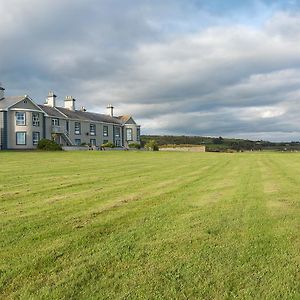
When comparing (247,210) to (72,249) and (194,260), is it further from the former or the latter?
(72,249)

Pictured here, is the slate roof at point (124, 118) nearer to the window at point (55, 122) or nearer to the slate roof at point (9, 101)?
the window at point (55, 122)

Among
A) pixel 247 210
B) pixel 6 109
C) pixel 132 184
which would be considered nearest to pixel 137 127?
pixel 6 109

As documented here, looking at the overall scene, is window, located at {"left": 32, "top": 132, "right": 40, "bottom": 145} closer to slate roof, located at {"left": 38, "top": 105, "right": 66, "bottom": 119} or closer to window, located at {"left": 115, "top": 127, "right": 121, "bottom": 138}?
slate roof, located at {"left": 38, "top": 105, "right": 66, "bottom": 119}

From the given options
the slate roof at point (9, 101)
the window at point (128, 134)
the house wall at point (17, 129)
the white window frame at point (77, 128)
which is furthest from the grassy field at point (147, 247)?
the window at point (128, 134)

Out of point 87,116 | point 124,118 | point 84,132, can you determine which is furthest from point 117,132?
point 84,132

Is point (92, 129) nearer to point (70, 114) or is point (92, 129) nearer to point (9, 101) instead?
point (70, 114)

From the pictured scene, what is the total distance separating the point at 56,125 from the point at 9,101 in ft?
28.2

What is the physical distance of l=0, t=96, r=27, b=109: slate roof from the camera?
179 ft

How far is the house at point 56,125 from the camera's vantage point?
54.8 metres

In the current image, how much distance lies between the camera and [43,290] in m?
4.85

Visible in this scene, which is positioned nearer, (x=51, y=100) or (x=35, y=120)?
(x=35, y=120)

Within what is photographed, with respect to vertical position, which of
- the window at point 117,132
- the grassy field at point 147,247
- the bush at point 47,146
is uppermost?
the window at point 117,132

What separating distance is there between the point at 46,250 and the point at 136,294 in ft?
6.69

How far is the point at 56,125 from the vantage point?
61906 millimetres
